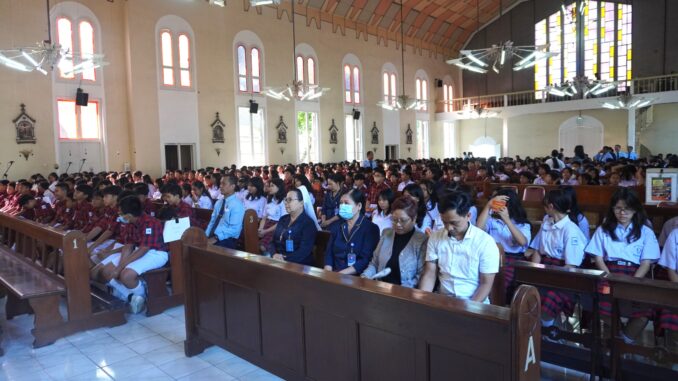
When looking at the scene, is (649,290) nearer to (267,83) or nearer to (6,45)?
(6,45)

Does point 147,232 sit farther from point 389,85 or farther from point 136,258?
point 389,85

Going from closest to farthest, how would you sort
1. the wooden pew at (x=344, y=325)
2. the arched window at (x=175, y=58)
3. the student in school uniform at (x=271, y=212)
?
the wooden pew at (x=344, y=325), the student in school uniform at (x=271, y=212), the arched window at (x=175, y=58)

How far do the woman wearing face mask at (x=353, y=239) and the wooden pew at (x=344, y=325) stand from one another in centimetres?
78

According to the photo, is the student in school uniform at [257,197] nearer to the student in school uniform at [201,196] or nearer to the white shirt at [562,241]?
the student in school uniform at [201,196]

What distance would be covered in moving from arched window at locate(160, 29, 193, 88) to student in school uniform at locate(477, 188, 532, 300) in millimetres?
14094

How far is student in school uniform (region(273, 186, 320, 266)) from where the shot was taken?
4.24 metres

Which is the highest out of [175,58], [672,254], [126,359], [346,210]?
[175,58]

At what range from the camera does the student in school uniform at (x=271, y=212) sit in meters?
6.63

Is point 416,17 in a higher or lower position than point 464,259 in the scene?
higher

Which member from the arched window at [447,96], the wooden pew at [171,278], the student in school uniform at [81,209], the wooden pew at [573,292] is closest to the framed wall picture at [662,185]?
the wooden pew at [573,292]

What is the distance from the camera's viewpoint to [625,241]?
3607mm

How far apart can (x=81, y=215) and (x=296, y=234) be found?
4020mm

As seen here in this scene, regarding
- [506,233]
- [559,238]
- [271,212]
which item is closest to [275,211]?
[271,212]

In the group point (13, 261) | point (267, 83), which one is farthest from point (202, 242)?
point (267, 83)
